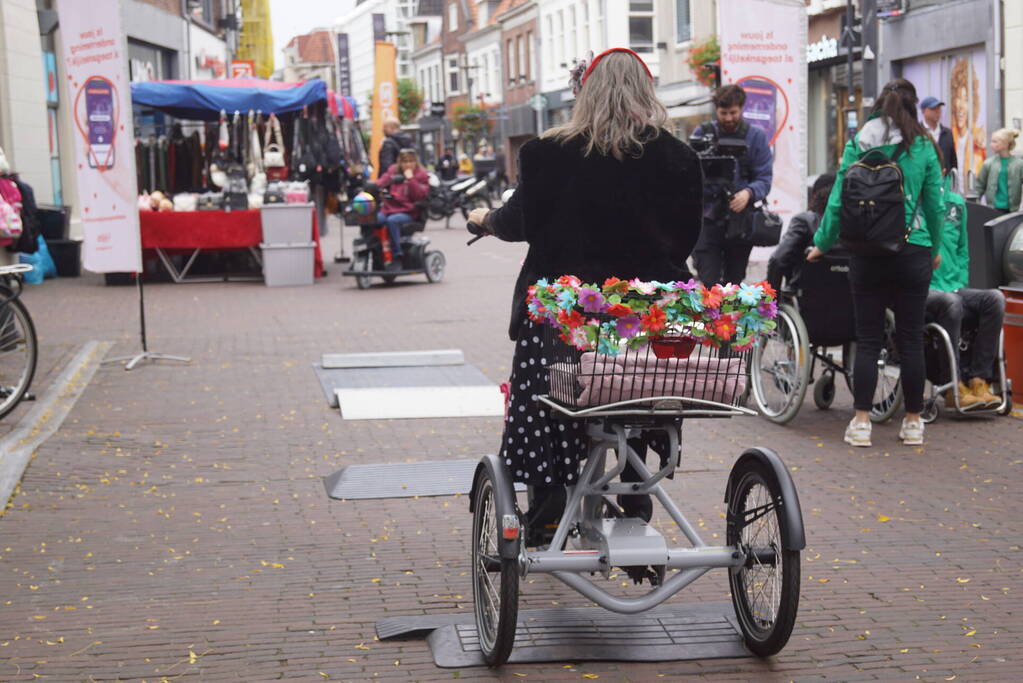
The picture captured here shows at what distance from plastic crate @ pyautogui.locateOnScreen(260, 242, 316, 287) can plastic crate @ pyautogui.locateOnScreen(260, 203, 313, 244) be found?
5.4 inches

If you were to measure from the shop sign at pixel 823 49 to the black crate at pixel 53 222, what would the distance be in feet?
58.0

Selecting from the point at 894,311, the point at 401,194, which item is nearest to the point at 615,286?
A: the point at 894,311

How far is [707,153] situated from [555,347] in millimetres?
4658

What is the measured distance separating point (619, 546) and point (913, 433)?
3.74 meters

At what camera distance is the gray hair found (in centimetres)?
416

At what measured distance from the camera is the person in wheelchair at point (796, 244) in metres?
8.11

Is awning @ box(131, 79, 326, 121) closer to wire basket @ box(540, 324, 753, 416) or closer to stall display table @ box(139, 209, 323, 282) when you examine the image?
stall display table @ box(139, 209, 323, 282)

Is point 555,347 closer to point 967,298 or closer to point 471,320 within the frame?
point 967,298

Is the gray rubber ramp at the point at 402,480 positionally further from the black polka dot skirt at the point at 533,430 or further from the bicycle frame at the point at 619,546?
the bicycle frame at the point at 619,546

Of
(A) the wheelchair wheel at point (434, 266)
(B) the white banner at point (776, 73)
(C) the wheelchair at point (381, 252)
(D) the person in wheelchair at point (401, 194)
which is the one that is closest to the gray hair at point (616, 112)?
(B) the white banner at point (776, 73)

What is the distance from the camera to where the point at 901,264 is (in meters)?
7.15

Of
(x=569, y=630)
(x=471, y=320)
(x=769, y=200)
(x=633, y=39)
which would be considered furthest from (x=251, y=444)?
(x=633, y=39)

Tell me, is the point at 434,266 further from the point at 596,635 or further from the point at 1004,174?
the point at 596,635

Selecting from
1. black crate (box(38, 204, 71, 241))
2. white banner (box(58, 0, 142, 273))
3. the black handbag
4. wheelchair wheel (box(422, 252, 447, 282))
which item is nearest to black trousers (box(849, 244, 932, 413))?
the black handbag
